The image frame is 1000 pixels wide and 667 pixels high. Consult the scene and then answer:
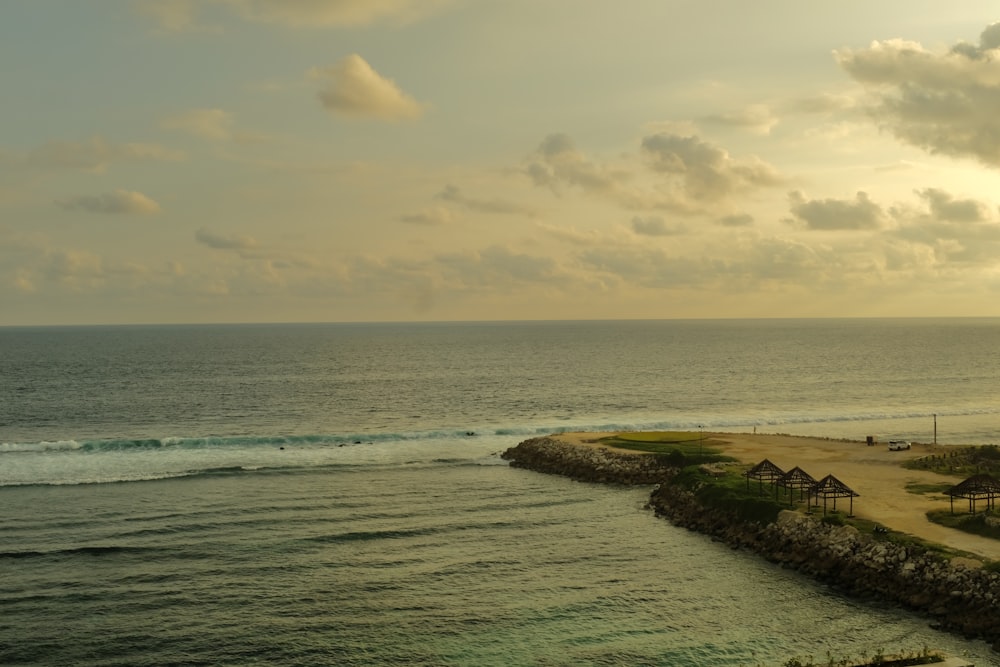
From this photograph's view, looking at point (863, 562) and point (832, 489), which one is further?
point (832, 489)

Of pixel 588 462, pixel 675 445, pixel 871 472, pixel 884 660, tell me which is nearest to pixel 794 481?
pixel 871 472

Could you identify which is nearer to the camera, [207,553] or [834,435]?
[207,553]

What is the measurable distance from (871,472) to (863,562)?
961 inches

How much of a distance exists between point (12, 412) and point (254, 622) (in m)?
92.3

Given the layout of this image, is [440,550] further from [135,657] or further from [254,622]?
[135,657]

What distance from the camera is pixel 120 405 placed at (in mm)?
116625

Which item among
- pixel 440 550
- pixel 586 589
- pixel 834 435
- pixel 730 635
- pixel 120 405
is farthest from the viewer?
pixel 120 405

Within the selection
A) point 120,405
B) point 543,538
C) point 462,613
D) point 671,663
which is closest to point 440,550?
point 543,538

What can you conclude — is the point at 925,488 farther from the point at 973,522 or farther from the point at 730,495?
the point at 730,495

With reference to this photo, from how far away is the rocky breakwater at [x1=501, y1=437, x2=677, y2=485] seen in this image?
6788cm

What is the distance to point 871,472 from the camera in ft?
206

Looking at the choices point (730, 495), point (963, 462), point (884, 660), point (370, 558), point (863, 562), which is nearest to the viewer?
point (884, 660)

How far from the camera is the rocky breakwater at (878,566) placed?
114 ft

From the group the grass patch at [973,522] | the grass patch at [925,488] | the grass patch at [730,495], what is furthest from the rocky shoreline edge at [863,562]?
the grass patch at [925,488]
